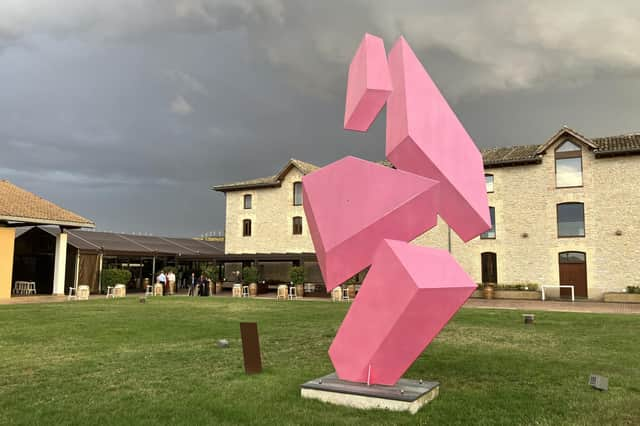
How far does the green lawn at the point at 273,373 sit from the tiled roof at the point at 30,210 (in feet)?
33.1

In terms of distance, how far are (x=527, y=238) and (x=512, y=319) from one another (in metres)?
11.9

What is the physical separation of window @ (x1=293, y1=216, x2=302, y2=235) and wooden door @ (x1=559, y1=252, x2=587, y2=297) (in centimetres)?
1500

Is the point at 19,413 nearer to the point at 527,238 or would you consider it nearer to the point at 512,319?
the point at 512,319

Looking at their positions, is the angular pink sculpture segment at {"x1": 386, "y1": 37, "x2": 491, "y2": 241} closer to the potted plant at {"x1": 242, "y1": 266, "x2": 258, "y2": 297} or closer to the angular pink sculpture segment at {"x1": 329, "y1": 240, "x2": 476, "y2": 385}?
the angular pink sculpture segment at {"x1": 329, "y1": 240, "x2": 476, "y2": 385}

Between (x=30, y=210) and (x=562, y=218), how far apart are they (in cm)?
2541

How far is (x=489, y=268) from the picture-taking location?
2619 centimetres

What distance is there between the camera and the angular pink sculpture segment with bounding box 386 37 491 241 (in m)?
5.92

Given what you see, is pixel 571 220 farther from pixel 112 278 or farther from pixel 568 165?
pixel 112 278

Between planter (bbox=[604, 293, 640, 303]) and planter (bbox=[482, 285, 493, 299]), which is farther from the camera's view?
planter (bbox=[482, 285, 493, 299])

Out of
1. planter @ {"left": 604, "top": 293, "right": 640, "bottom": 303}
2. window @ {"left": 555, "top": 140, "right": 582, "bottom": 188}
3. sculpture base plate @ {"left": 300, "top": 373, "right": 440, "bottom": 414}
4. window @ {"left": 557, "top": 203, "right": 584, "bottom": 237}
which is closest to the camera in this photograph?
sculpture base plate @ {"left": 300, "top": 373, "right": 440, "bottom": 414}

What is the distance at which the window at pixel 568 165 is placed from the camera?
2456 centimetres

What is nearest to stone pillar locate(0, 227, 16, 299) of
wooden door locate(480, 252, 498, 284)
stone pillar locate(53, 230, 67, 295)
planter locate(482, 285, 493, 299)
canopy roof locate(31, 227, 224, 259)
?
stone pillar locate(53, 230, 67, 295)

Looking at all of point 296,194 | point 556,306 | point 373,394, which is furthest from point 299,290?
point 373,394

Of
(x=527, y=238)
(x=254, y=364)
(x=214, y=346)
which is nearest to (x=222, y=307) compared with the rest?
(x=214, y=346)
